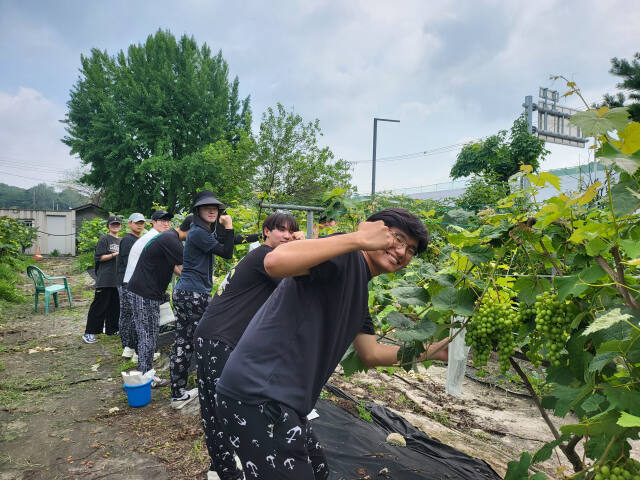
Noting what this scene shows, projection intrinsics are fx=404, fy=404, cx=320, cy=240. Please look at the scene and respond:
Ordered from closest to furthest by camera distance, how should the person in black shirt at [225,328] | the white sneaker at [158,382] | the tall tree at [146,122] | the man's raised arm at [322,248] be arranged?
1. the man's raised arm at [322,248]
2. the person in black shirt at [225,328]
3. the white sneaker at [158,382]
4. the tall tree at [146,122]

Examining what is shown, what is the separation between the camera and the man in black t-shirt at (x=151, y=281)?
433 cm

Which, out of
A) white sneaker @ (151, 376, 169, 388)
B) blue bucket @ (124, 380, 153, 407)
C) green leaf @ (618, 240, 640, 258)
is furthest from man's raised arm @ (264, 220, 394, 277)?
white sneaker @ (151, 376, 169, 388)

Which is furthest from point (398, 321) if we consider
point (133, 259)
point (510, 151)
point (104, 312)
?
point (510, 151)

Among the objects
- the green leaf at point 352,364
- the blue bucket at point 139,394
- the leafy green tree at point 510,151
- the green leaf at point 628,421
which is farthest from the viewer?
the leafy green tree at point 510,151

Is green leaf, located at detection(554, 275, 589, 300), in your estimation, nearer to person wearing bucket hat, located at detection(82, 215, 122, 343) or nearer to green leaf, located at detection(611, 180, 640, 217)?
green leaf, located at detection(611, 180, 640, 217)

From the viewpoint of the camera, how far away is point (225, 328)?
2.49 metres

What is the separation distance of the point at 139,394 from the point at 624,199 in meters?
4.54

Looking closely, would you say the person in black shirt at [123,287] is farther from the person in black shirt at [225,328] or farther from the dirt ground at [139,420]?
the person in black shirt at [225,328]

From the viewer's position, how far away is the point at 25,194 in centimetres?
8312

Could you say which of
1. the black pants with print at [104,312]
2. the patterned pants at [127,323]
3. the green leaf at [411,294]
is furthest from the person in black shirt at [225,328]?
the black pants with print at [104,312]

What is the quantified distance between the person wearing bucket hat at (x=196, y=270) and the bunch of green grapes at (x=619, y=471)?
3.28 m

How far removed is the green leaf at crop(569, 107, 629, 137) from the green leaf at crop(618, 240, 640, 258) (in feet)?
1.00

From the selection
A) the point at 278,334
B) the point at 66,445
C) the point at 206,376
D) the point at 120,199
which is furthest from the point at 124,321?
the point at 120,199

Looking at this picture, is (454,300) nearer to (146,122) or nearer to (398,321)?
(398,321)
